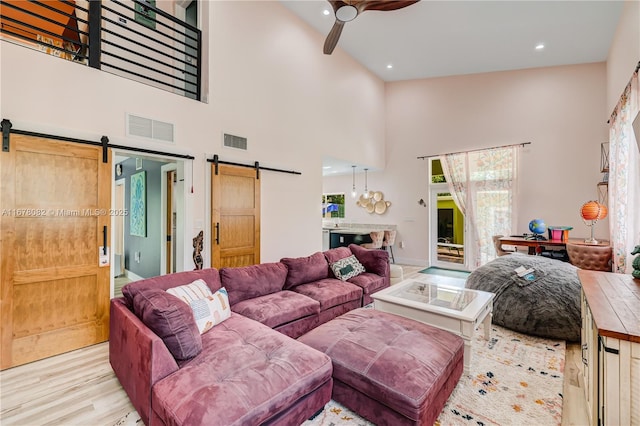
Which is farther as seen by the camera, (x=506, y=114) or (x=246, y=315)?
(x=506, y=114)

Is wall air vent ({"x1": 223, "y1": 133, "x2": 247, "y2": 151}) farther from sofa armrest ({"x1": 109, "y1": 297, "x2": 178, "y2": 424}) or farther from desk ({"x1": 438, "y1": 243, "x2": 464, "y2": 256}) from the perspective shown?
desk ({"x1": 438, "y1": 243, "x2": 464, "y2": 256})

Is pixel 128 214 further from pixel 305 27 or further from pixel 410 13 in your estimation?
pixel 410 13

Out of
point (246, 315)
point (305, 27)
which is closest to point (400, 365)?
point (246, 315)

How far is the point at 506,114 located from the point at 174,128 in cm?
633

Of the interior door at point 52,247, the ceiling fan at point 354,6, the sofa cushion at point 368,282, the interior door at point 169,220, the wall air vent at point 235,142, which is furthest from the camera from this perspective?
the interior door at point 169,220

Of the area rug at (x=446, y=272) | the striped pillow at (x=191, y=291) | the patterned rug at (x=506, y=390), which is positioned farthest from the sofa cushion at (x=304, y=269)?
the area rug at (x=446, y=272)

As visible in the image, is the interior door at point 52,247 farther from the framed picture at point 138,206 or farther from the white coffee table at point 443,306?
the white coffee table at point 443,306

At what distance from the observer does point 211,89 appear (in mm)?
3914

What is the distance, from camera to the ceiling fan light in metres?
3.13

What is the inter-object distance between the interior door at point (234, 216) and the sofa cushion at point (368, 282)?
62.5 inches

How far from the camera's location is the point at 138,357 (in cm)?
173

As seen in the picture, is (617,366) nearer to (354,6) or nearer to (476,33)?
(354,6)

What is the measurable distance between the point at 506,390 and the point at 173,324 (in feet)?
8.11

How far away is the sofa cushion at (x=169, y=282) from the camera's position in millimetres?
2172
